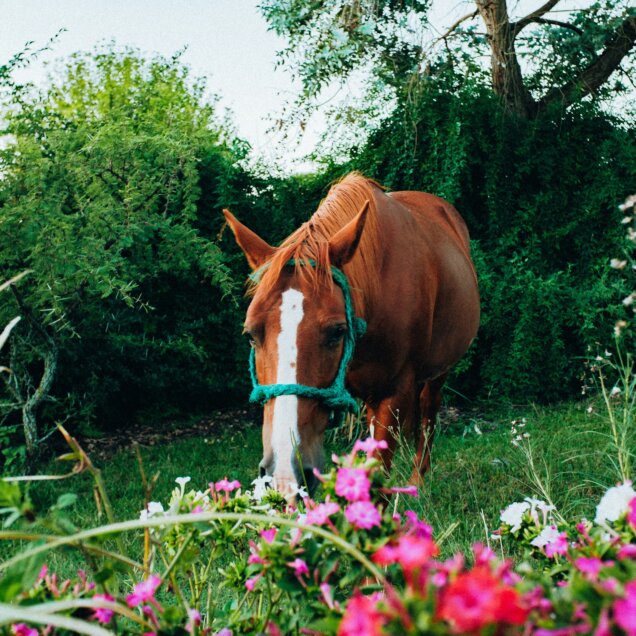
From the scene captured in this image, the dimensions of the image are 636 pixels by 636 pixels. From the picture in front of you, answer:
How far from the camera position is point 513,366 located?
671 centimetres

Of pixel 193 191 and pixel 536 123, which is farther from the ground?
pixel 536 123

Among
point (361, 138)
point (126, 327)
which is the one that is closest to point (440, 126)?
point (361, 138)

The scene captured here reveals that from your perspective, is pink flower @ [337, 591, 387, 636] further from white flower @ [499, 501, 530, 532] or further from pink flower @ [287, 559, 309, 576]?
white flower @ [499, 501, 530, 532]

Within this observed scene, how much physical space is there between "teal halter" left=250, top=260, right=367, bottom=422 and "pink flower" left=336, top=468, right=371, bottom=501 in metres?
1.33

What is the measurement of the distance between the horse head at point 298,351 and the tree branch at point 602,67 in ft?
19.7

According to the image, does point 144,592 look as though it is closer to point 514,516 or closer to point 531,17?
point 514,516

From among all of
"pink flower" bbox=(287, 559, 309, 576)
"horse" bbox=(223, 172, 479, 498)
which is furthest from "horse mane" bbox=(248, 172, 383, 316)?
"pink flower" bbox=(287, 559, 309, 576)

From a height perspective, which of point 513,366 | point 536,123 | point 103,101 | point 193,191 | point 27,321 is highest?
point 103,101

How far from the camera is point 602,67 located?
7.67 metres

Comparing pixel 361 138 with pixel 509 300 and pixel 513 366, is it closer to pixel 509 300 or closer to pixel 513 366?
pixel 509 300

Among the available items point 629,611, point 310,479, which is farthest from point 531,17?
point 629,611

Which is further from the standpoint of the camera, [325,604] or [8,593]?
[325,604]

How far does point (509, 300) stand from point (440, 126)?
2.06 metres

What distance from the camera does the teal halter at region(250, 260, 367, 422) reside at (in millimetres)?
2133
